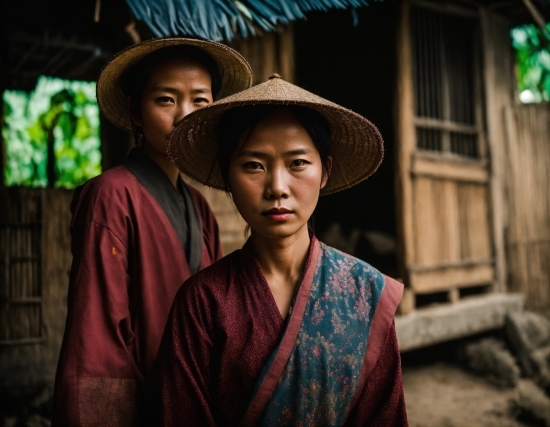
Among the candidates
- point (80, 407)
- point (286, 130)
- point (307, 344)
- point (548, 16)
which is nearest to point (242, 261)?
point (307, 344)

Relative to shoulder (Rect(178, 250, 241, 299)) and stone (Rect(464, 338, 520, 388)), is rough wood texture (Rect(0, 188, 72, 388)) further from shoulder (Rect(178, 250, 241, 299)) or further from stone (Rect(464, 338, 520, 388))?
stone (Rect(464, 338, 520, 388))

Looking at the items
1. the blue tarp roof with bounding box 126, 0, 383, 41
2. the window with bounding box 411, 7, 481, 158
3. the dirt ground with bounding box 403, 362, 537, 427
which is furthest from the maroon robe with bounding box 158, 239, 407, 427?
the window with bounding box 411, 7, 481, 158

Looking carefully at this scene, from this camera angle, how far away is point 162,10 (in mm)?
2586

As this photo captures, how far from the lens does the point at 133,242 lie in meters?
1.99

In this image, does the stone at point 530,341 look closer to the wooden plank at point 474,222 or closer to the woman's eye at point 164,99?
the wooden plank at point 474,222

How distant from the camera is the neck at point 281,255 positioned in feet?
5.62

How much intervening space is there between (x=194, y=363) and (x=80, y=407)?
1.59 ft

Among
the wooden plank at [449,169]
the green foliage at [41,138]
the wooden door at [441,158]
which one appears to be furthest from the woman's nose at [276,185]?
the green foliage at [41,138]

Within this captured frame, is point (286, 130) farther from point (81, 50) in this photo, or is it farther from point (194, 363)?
point (81, 50)

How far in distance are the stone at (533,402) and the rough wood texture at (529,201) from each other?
139 cm

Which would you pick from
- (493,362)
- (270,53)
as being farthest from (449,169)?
(270,53)

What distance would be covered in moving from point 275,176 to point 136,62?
0.98 m

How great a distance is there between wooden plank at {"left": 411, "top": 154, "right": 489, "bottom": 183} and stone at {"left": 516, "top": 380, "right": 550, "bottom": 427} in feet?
7.20

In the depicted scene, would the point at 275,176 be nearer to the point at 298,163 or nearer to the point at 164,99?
the point at 298,163
